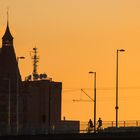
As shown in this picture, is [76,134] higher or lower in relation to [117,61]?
lower

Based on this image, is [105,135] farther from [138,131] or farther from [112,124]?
[112,124]

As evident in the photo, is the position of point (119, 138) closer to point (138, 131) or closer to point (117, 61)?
point (138, 131)

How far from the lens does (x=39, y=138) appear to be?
133 m

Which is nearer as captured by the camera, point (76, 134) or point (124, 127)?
point (76, 134)

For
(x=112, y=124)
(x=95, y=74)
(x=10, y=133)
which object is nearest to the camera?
(x=10, y=133)

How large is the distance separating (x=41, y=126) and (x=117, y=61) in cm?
1673

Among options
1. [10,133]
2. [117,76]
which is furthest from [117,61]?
[10,133]

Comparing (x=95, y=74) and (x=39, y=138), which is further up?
(x=95, y=74)

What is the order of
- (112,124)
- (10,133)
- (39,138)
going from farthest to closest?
1. (112,124)
2. (10,133)
3. (39,138)

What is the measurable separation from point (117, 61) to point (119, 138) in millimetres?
25580

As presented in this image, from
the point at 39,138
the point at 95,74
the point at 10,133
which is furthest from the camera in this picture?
the point at 95,74

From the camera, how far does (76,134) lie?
138 m

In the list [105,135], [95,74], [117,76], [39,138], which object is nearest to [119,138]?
[105,135]

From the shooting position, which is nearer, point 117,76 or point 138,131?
point 138,131
